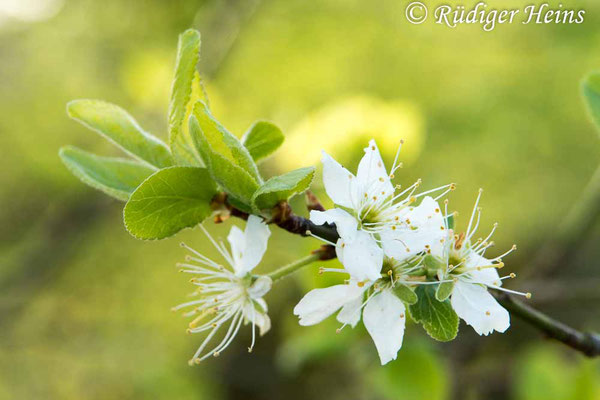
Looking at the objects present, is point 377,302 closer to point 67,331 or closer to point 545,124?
point 545,124

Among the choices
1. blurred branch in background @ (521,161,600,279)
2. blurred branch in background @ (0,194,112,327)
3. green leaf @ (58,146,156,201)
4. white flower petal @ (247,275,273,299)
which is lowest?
blurred branch in background @ (0,194,112,327)

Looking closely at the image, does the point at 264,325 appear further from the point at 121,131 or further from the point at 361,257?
the point at 121,131

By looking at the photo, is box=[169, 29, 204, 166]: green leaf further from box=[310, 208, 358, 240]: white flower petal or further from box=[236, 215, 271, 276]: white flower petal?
box=[310, 208, 358, 240]: white flower petal

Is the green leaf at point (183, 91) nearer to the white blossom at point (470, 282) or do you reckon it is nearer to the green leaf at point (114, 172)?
the green leaf at point (114, 172)

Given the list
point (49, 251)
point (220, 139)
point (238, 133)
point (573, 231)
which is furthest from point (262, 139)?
point (49, 251)

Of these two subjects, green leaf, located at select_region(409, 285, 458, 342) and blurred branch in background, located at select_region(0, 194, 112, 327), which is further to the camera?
blurred branch in background, located at select_region(0, 194, 112, 327)

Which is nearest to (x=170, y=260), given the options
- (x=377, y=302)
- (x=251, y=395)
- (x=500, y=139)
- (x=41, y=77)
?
(x=251, y=395)

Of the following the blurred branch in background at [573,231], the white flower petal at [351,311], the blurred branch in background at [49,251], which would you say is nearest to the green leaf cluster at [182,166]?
the white flower petal at [351,311]

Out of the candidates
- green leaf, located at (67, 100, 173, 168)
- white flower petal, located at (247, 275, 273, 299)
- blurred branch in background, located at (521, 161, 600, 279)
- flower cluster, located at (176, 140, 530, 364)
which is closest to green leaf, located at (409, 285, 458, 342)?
flower cluster, located at (176, 140, 530, 364)
